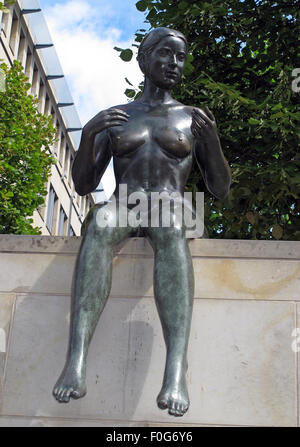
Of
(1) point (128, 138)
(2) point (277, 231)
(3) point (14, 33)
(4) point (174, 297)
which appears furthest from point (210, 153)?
(3) point (14, 33)

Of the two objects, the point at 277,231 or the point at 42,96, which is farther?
the point at 42,96

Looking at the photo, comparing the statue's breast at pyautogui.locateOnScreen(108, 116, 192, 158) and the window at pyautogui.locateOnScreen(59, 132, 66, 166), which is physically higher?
the window at pyautogui.locateOnScreen(59, 132, 66, 166)

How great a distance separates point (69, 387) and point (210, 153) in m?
2.01

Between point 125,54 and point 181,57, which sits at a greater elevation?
point 125,54

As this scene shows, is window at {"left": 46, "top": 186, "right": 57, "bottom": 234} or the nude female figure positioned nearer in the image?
the nude female figure

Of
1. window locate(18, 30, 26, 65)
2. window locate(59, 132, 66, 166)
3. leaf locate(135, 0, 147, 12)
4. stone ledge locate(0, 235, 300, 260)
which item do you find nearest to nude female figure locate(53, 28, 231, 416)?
stone ledge locate(0, 235, 300, 260)

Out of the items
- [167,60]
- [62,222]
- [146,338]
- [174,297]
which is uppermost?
[62,222]

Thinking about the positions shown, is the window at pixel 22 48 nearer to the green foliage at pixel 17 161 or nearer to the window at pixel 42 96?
the window at pixel 42 96

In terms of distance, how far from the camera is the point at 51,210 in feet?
124

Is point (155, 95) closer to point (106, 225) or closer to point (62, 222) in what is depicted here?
point (106, 225)

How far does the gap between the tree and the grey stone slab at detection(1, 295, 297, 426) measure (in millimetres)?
3381

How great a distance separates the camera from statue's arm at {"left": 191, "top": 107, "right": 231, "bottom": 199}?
4.96 m

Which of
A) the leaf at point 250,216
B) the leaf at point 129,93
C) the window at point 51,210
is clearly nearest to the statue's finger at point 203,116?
the leaf at point 250,216

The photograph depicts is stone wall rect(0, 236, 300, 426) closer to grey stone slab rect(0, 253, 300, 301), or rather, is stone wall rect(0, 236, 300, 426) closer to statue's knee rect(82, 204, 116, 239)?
grey stone slab rect(0, 253, 300, 301)
